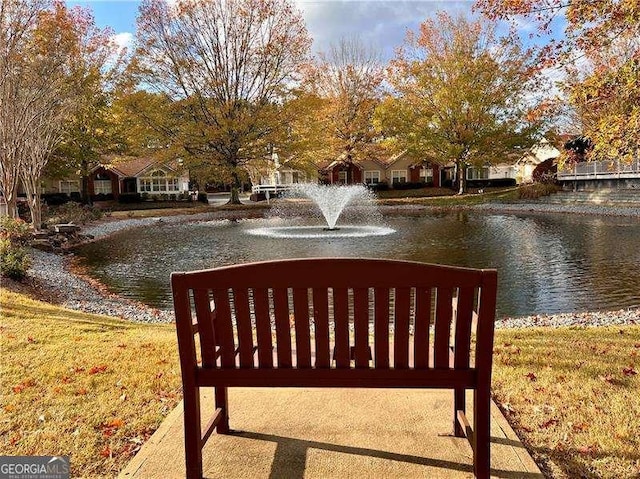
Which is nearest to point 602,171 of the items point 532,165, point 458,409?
point 532,165

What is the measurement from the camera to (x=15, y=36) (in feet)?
48.1

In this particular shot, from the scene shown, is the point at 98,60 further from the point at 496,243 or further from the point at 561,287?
the point at 561,287

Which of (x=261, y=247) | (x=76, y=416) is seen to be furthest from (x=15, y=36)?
(x=76, y=416)

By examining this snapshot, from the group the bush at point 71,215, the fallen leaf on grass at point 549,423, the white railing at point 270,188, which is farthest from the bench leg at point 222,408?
the white railing at point 270,188

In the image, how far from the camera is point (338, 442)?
2912 millimetres

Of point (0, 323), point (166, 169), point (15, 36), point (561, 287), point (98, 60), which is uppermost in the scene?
point (98, 60)

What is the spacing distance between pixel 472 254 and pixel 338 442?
11000 millimetres

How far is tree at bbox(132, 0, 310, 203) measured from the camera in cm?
3222

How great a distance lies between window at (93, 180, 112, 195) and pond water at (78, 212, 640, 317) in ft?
81.6

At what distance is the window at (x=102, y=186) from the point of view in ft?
143

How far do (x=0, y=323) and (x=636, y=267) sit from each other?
1193 centimetres

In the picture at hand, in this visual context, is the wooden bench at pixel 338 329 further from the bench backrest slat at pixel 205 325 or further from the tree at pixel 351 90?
the tree at pixel 351 90

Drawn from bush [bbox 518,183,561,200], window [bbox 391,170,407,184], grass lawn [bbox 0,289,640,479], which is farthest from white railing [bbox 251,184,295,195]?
grass lawn [bbox 0,289,640,479]

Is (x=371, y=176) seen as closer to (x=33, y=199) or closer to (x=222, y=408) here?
(x=33, y=199)
